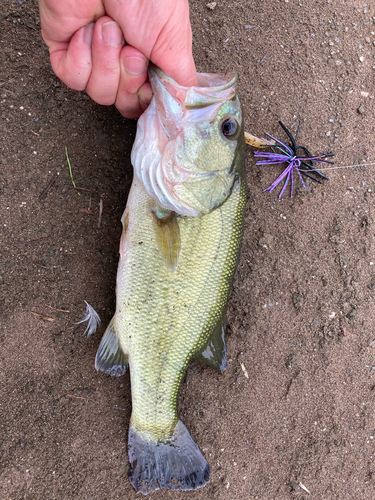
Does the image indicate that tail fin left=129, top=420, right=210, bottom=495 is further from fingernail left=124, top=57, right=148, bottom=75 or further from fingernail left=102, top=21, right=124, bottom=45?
fingernail left=102, top=21, right=124, bottom=45

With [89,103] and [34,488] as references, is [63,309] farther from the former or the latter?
[89,103]

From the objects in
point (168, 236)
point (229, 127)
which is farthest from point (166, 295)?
point (229, 127)

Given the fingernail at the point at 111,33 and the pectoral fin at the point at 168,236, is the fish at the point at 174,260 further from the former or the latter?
the fingernail at the point at 111,33

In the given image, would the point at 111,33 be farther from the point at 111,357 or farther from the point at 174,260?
the point at 111,357

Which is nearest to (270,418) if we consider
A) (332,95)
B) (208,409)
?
(208,409)

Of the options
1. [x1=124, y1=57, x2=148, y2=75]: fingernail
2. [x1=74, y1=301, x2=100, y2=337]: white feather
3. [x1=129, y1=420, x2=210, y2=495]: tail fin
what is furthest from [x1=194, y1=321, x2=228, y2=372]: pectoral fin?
[x1=124, y1=57, x2=148, y2=75]: fingernail

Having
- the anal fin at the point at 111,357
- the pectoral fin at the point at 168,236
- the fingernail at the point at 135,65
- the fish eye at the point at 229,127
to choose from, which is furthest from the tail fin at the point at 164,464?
the fingernail at the point at 135,65
